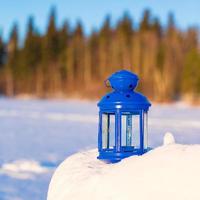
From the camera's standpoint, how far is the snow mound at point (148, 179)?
2781 millimetres

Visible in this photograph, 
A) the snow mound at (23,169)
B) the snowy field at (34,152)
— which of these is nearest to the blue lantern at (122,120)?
the snowy field at (34,152)

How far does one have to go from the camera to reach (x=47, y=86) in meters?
72.4

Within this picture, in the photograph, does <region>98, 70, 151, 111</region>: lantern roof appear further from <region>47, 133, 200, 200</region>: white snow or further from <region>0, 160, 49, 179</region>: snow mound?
<region>0, 160, 49, 179</region>: snow mound

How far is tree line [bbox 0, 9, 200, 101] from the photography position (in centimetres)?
6022

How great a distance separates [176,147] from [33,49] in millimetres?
69403

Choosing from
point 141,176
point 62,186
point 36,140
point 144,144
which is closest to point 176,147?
point 141,176

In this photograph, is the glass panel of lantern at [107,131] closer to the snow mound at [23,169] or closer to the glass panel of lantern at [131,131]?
the glass panel of lantern at [131,131]

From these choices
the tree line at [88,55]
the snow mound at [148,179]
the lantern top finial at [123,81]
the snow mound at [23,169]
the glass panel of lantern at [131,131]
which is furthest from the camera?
the tree line at [88,55]

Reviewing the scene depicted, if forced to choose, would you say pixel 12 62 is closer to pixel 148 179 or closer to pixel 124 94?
pixel 124 94

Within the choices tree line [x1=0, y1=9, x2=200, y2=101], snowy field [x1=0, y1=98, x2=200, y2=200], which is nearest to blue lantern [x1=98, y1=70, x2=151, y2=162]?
snowy field [x1=0, y1=98, x2=200, y2=200]

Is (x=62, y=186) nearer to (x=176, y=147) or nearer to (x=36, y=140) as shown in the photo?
(x=176, y=147)

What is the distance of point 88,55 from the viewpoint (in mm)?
70125

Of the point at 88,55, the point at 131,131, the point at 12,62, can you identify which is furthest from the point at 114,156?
the point at 12,62

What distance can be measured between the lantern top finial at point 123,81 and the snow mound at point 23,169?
14.6ft
